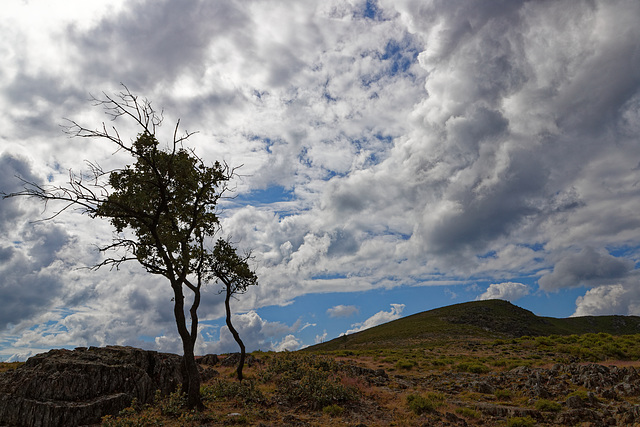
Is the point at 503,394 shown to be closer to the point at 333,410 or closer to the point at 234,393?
the point at 333,410

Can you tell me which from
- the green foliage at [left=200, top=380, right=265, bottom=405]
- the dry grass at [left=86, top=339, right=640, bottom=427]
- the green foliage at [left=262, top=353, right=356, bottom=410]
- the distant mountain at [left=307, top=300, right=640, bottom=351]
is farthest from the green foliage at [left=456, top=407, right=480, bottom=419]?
the distant mountain at [left=307, top=300, right=640, bottom=351]

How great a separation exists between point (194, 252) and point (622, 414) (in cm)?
2791

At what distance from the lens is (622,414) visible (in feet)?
62.1

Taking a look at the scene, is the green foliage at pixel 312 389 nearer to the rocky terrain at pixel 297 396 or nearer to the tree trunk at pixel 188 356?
the rocky terrain at pixel 297 396

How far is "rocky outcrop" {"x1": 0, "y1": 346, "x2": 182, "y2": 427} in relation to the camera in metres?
16.9

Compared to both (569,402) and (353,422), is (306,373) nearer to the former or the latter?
(353,422)

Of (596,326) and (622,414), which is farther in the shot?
(596,326)

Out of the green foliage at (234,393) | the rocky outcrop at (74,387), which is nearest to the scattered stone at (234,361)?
the green foliage at (234,393)

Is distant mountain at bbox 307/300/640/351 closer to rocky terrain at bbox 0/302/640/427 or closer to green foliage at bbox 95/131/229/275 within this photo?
rocky terrain at bbox 0/302/640/427

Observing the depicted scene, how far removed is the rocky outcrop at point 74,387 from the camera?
55.6ft

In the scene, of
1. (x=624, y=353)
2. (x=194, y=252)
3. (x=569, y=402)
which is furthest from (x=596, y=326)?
(x=194, y=252)

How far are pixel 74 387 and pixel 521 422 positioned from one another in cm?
2414

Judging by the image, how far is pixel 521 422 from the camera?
1875 cm

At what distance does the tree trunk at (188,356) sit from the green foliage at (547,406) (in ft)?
67.2
